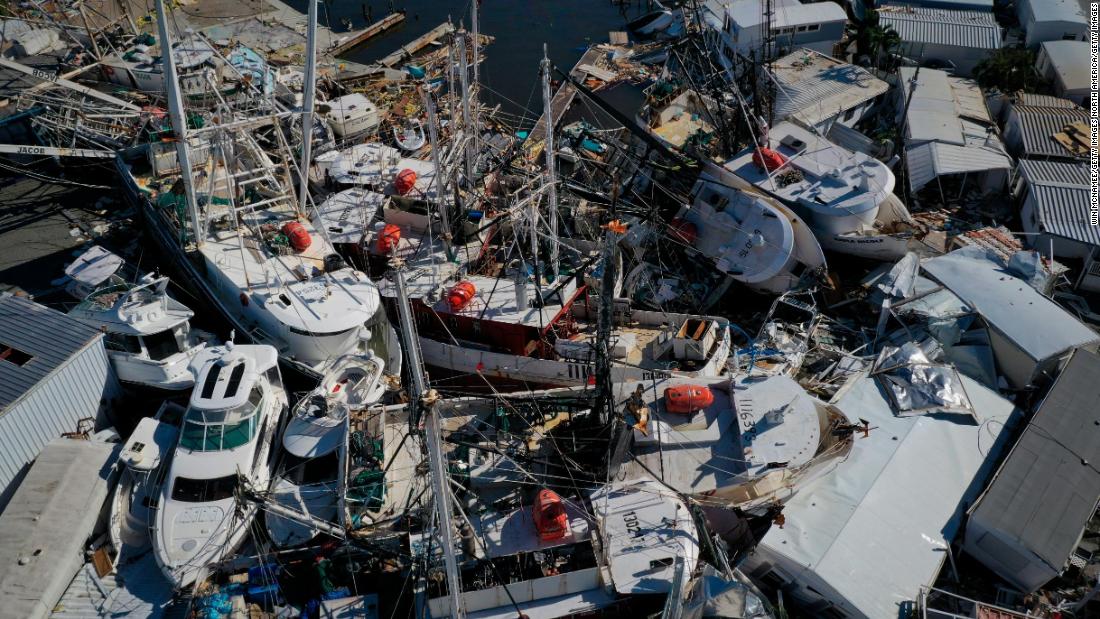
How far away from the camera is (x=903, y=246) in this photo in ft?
93.4

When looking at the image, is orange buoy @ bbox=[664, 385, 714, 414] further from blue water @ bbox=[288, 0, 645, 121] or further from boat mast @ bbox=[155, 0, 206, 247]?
blue water @ bbox=[288, 0, 645, 121]

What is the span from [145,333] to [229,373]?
3.25 meters

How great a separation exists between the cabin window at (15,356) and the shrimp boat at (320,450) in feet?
22.5

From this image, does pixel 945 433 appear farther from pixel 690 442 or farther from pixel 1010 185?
pixel 1010 185

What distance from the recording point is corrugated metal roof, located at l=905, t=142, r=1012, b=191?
105ft

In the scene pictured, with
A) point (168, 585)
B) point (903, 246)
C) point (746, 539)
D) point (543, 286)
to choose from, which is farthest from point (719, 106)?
point (168, 585)

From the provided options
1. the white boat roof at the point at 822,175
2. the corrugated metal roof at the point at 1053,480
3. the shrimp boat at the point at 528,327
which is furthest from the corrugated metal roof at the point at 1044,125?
the shrimp boat at the point at 528,327

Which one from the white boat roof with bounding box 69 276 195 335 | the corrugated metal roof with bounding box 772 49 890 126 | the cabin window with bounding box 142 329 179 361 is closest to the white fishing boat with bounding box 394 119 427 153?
the white boat roof with bounding box 69 276 195 335

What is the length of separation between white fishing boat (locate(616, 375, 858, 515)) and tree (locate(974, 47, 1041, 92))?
72.2ft

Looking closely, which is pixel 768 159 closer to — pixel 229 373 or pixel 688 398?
pixel 688 398

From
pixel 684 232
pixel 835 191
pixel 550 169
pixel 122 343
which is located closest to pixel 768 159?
pixel 835 191

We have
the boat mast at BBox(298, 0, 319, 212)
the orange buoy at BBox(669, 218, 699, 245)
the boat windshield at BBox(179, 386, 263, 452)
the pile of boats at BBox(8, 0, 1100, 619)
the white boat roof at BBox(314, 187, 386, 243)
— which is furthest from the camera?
the orange buoy at BBox(669, 218, 699, 245)

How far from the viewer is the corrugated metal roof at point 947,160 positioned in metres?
32.1

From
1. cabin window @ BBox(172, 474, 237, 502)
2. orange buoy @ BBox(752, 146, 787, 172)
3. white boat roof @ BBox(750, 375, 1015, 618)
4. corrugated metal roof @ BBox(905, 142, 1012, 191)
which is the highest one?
orange buoy @ BBox(752, 146, 787, 172)
